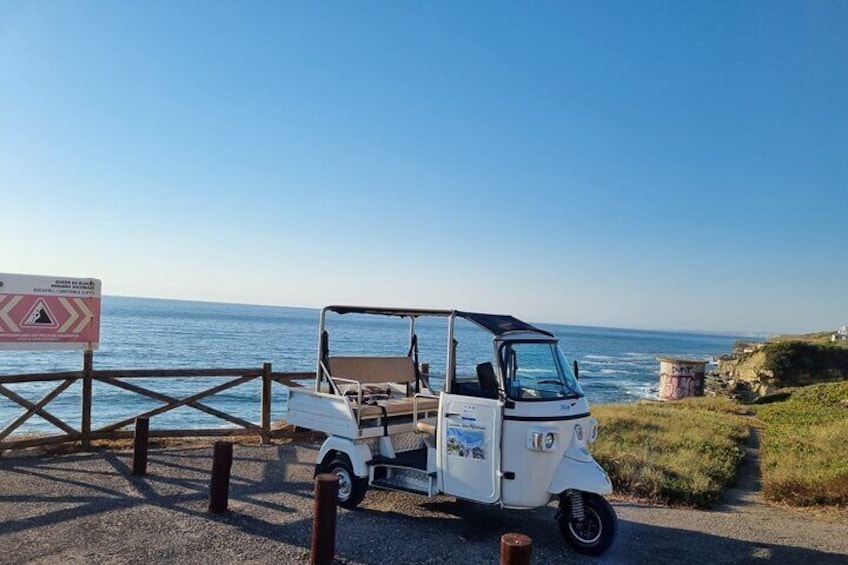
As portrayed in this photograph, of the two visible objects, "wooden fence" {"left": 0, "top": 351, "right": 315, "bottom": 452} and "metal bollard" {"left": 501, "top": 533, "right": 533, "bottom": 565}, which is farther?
"wooden fence" {"left": 0, "top": 351, "right": 315, "bottom": 452}

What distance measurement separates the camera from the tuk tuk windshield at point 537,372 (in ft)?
20.7

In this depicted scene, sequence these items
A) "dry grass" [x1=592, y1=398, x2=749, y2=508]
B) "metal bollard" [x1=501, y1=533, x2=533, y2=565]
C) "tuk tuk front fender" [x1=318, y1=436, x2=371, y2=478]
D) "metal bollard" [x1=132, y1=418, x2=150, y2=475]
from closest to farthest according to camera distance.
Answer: "metal bollard" [x1=501, y1=533, x2=533, y2=565] < "tuk tuk front fender" [x1=318, y1=436, x2=371, y2=478] < "metal bollard" [x1=132, y1=418, x2=150, y2=475] < "dry grass" [x1=592, y1=398, x2=749, y2=508]

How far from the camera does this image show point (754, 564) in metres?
5.99

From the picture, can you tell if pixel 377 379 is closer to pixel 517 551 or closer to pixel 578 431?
pixel 578 431

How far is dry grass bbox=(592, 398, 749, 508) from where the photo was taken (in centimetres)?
867

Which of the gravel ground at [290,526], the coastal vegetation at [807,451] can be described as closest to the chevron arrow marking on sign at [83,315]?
the gravel ground at [290,526]

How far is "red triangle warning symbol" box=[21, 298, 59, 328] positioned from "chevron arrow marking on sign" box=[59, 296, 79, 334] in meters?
0.11

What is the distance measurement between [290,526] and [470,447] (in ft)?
6.87

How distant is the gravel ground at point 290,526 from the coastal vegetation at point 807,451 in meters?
0.54

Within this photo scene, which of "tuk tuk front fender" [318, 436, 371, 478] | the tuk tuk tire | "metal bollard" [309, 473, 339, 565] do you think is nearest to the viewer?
"metal bollard" [309, 473, 339, 565]

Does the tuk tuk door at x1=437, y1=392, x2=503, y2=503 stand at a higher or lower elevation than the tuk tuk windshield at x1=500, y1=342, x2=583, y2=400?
lower

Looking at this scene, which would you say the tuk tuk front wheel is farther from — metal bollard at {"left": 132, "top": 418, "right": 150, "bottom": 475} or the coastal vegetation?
metal bollard at {"left": 132, "top": 418, "right": 150, "bottom": 475}

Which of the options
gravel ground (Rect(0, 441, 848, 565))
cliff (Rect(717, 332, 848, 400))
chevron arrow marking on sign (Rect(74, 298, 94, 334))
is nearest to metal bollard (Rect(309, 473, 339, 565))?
gravel ground (Rect(0, 441, 848, 565))

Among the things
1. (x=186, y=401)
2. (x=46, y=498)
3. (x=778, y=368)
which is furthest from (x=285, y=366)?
(x=46, y=498)
